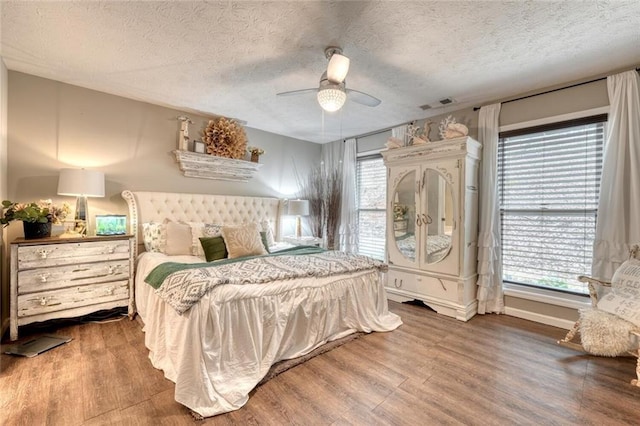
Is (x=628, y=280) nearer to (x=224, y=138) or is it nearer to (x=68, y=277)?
(x=224, y=138)

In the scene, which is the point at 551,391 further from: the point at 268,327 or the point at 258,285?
the point at 258,285

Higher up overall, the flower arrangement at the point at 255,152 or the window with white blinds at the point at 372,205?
the flower arrangement at the point at 255,152

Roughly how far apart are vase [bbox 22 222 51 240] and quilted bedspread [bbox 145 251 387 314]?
124 cm

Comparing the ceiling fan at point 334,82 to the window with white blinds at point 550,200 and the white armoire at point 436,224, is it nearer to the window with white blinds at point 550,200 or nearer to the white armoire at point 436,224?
the white armoire at point 436,224

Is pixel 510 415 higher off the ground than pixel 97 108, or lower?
lower

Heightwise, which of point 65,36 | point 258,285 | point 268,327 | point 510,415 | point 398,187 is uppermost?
point 65,36

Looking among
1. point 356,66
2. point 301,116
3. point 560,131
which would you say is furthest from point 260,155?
point 560,131

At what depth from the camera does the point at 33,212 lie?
2.50 metres

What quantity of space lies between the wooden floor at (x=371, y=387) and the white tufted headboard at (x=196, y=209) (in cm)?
132

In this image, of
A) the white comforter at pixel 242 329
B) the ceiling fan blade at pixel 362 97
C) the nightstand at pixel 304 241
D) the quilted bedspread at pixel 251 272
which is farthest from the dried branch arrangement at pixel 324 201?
the ceiling fan blade at pixel 362 97

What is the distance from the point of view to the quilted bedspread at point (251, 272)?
5.84 feet

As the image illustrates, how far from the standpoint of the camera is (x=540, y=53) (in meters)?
2.38

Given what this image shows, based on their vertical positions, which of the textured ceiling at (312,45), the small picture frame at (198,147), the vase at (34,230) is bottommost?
the vase at (34,230)

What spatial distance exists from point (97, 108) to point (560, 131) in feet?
16.7
